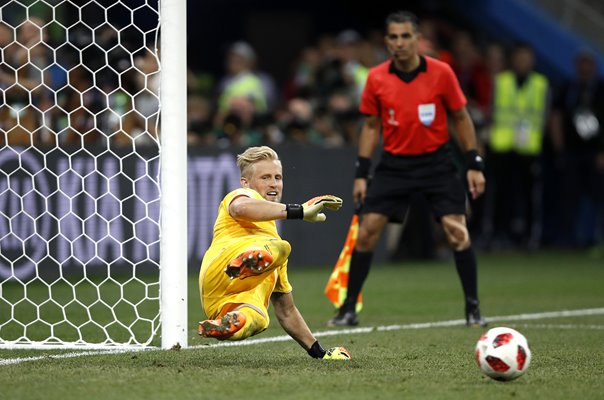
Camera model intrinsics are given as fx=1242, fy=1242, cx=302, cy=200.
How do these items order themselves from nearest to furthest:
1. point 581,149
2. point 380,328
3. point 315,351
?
1. point 315,351
2. point 380,328
3. point 581,149

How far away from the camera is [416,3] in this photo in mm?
18516

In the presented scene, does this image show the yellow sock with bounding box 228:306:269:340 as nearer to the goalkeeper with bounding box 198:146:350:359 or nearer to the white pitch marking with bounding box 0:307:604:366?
the goalkeeper with bounding box 198:146:350:359

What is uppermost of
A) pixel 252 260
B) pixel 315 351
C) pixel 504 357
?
pixel 252 260

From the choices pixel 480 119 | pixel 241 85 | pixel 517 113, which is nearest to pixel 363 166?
pixel 241 85

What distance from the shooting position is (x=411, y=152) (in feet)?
27.8

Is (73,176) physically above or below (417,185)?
below

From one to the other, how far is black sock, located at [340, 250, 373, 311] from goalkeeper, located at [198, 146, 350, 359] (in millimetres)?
2162

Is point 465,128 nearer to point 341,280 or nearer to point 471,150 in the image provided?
point 471,150

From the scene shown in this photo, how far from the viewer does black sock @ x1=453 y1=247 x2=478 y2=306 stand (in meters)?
8.44

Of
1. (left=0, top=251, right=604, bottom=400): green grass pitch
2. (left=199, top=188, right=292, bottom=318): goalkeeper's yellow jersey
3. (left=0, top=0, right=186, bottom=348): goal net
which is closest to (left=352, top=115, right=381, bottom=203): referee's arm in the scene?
(left=0, top=251, right=604, bottom=400): green grass pitch

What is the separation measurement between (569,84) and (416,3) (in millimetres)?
3516

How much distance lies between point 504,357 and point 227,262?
4.65 feet

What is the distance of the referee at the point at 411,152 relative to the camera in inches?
328

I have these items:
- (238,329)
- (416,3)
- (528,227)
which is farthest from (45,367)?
(416,3)
